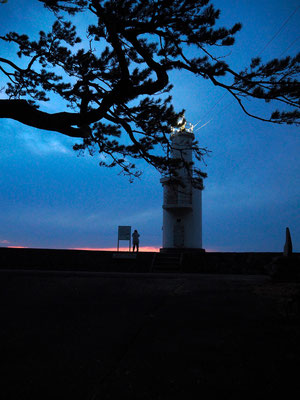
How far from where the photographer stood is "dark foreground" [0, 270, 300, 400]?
1.91 metres

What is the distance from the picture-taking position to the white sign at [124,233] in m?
13.4

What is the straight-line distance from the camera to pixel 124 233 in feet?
44.0

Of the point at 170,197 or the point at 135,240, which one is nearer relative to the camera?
the point at 135,240

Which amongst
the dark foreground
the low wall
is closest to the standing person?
the low wall

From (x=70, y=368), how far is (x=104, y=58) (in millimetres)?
5326

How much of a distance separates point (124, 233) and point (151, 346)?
10908 millimetres

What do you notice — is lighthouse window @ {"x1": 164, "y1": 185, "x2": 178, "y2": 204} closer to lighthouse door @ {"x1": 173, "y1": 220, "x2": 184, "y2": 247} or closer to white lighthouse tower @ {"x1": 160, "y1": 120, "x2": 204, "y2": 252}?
white lighthouse tower @ {"x1": 160, "y1": 120, "x2": 204, "y2": 252}

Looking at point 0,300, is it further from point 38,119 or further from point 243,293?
point 243,293

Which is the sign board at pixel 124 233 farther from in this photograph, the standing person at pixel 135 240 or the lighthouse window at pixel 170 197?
the lighthouse window at pixel 170 197

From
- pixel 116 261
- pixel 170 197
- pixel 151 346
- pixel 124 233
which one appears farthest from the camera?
pixel 170 197

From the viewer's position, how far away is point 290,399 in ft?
5.72

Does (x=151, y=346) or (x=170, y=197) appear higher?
(x=170, y=197)

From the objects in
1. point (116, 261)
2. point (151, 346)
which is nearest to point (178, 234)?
point (116, 261)

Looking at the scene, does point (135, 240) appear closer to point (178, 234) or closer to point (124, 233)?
point (124, 233)
